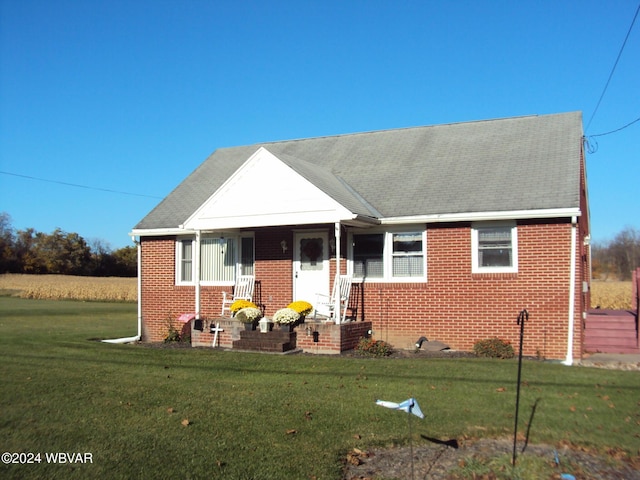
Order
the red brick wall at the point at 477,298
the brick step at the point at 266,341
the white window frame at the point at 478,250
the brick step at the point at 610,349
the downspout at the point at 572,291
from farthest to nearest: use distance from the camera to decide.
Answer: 1. the brick step at the point at 610,349
2. the brick step at the point at 266,341
3. the white window frame at the point at 478,250
4. the red brick wall at the point at 477,298
5. the downspout at the point at 572,291

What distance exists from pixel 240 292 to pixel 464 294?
19.6 ft

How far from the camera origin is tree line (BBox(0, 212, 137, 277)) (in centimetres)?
7028

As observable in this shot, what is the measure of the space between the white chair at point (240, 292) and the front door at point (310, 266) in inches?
49.4

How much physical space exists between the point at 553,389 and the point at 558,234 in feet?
15.5

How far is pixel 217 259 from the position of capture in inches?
673

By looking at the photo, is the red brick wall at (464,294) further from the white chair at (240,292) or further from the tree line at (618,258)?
the tree line at (618,258)

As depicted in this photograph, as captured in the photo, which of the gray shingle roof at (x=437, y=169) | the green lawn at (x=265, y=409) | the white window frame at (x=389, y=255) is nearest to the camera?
the green lawn at (x=265, y=409)

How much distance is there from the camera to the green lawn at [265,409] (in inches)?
231

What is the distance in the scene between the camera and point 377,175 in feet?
54.9

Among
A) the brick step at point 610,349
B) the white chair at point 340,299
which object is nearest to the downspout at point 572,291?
the brick step at point 610,349

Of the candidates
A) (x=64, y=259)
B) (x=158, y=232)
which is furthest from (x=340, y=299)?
(x=64, y=259)

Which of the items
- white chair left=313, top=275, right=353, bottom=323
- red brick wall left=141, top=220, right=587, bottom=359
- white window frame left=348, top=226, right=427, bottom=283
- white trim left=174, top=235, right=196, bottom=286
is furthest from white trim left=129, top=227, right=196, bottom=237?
white window frame left=348, top=226, right=427, bottom=283

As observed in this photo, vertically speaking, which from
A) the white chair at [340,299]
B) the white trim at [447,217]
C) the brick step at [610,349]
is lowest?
the brick step at [610,349]

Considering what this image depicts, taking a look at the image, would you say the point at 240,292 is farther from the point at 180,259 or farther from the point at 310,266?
the point at 180,259
